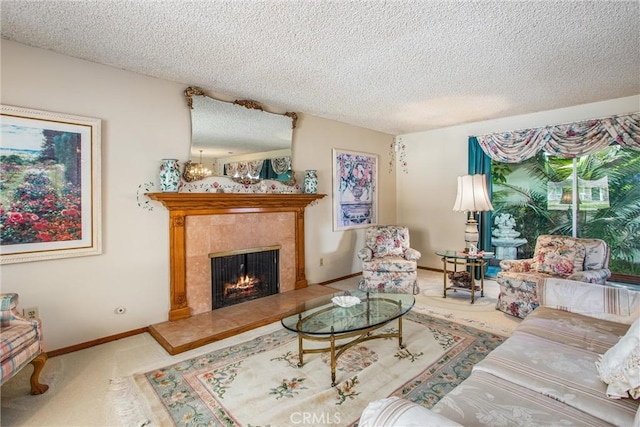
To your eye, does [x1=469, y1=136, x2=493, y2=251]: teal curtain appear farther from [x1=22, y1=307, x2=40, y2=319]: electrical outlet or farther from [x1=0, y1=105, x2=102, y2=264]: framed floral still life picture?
[x1=22, y1=307, x2=40, y2=319]: electrical outlet

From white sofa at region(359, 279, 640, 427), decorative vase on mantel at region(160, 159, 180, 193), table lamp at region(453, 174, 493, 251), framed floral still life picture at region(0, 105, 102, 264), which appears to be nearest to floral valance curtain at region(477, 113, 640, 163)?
table lamp at region(453, 174, 493, 251)

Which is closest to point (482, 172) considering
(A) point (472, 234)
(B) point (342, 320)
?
(A) point (472, 234)

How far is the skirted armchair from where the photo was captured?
182cm

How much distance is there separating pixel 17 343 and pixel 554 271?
4.58 metres

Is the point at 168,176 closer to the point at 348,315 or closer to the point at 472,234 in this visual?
the point at 348,315

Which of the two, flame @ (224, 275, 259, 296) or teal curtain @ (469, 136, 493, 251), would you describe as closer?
flame @ (224, 275, 259, 296)

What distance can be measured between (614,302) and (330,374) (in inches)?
79.1

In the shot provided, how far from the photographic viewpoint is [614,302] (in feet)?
7.09

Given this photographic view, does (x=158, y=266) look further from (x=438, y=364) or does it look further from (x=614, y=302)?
(x=614, y=302)

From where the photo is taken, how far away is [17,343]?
190 centimetres

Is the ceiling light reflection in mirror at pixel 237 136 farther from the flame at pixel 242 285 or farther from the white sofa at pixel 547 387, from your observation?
the white sofa at pixel 547 387

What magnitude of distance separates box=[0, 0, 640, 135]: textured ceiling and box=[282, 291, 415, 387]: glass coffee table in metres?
2.14

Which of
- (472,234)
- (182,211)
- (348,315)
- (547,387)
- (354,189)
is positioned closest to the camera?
(547,387)

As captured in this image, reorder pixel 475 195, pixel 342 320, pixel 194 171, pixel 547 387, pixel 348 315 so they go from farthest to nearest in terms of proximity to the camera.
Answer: pixel 475 195 < pixel 194 171 < pixel 348 315 < pixel 342 320 < pixel 547 387
